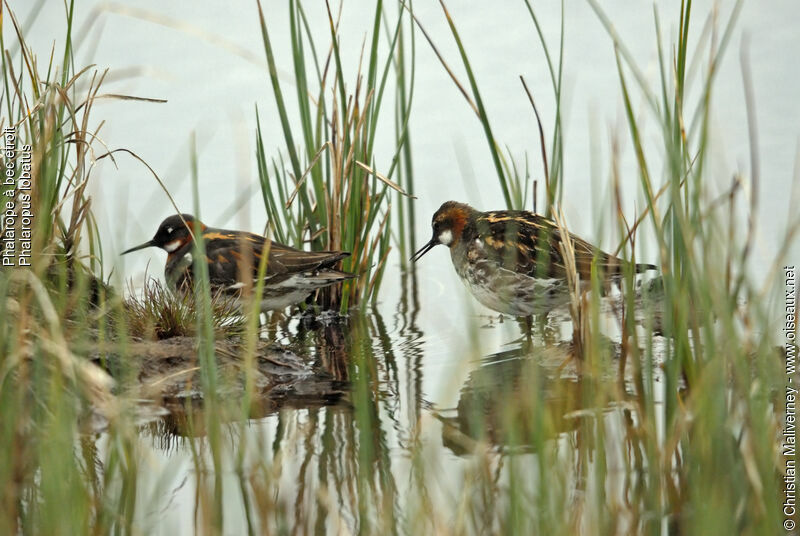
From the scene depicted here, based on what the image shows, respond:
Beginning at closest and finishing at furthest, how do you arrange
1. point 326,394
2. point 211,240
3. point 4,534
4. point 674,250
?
1. point 4,534
2. point 674,250
3. point 326,394
4. point 211,240

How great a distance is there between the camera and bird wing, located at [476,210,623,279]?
290 inches

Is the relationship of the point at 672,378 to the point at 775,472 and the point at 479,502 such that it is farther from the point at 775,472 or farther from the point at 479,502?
the point at 479,502

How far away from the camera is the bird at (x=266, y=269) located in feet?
25.4

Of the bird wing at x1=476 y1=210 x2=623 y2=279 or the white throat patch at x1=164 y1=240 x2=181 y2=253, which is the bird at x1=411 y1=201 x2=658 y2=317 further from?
the white throat patch at x1=164 y1=240 x2=181 y2=253

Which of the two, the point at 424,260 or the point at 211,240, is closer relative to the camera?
the point at 211,240

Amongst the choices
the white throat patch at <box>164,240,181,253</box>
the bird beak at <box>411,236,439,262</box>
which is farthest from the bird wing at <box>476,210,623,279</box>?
the white throat patch at <box>164,240,181,253</box>

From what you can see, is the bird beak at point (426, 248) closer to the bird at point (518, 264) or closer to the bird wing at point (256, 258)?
the bird at point (518, 264)

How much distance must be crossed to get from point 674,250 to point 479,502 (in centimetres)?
150

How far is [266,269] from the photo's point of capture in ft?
25.6

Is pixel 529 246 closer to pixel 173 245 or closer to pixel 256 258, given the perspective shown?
pixel 256 258

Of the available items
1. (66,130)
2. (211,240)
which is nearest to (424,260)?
(211,240)

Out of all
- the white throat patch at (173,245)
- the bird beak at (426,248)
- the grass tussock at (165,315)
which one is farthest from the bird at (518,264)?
the white throat patch at (173,245)

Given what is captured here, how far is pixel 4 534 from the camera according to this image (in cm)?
357

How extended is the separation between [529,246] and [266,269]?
1.97 metres
